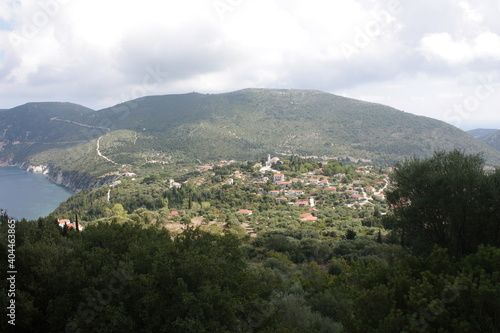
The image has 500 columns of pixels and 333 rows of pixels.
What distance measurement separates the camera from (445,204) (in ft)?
32.6

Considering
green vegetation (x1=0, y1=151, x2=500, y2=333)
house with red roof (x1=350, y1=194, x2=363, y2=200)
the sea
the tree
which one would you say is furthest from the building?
the tree

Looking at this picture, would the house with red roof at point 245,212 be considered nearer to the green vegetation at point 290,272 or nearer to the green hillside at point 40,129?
the green vegetation at point 290,272

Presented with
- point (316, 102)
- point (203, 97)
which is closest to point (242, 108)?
point (203, 97)

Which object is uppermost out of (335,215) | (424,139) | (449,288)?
(424,139)

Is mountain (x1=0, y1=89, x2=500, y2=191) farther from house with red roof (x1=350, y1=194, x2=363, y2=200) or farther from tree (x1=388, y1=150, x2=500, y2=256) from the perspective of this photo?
tree (x1=388, y1=150, x2=500, y2=256)

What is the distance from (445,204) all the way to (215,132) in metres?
112

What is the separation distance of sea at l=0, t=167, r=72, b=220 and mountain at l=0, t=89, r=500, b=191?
760cm

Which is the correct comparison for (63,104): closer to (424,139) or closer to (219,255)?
(424,139)

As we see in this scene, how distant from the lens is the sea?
188 feet

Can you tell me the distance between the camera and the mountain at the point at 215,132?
327ft

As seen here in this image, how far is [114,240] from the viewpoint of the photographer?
10859 millimetres

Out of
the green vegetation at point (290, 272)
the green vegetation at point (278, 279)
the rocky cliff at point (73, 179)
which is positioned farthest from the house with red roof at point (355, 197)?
the rocky cliff at point (73, 179)

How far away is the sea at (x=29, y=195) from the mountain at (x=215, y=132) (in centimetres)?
760

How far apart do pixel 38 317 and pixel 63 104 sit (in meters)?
197
